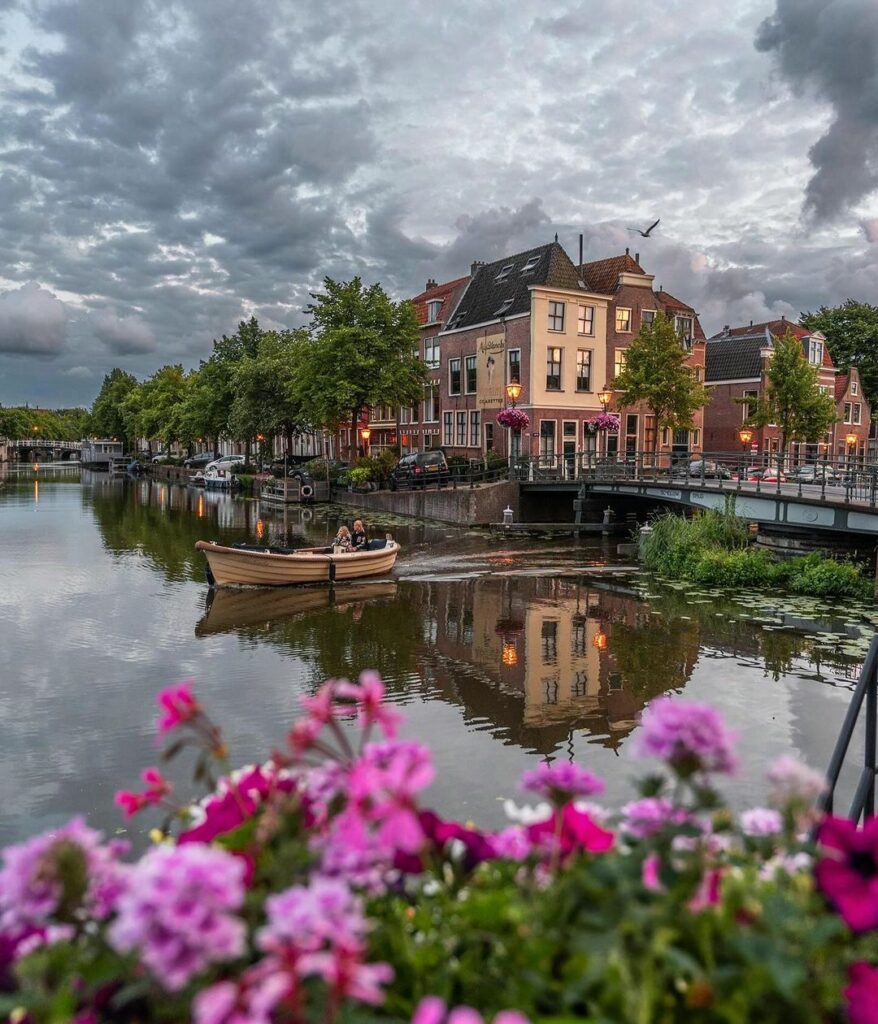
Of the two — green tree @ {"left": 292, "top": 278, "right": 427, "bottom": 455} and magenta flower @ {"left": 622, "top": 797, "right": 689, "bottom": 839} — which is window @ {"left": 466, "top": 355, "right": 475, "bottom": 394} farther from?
magenta flower @ {"left": 622, "top": 797, "right": 689, "bottom": 839}

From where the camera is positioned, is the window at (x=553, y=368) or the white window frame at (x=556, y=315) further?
the window at (x=553, y=368)

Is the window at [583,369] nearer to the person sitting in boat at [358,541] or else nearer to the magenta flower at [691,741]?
the person sitting in boat at [358,541]

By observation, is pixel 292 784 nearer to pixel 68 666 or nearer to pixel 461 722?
pixel 461 722

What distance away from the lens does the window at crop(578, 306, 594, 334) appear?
39281 millimetres

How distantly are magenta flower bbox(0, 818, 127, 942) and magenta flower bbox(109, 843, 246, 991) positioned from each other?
0.98 ft

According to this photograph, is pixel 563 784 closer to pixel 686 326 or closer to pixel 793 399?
pixel 793 399

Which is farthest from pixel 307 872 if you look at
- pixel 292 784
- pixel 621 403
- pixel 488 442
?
pixel 488 442

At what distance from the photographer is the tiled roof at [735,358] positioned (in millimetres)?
51450

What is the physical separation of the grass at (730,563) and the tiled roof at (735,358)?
32.7 meters

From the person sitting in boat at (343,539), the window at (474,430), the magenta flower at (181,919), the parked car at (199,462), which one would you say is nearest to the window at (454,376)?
the window at (474,430)

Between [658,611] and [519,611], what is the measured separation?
9.22ft

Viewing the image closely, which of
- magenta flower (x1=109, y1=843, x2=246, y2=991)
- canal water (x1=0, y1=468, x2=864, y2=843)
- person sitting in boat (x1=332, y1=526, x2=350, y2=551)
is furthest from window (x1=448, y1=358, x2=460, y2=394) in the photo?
magenta flower (x1=109, y1=843, x2=246, y2=991)

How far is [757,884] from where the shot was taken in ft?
5.86

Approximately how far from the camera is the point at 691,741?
1.72 metres
